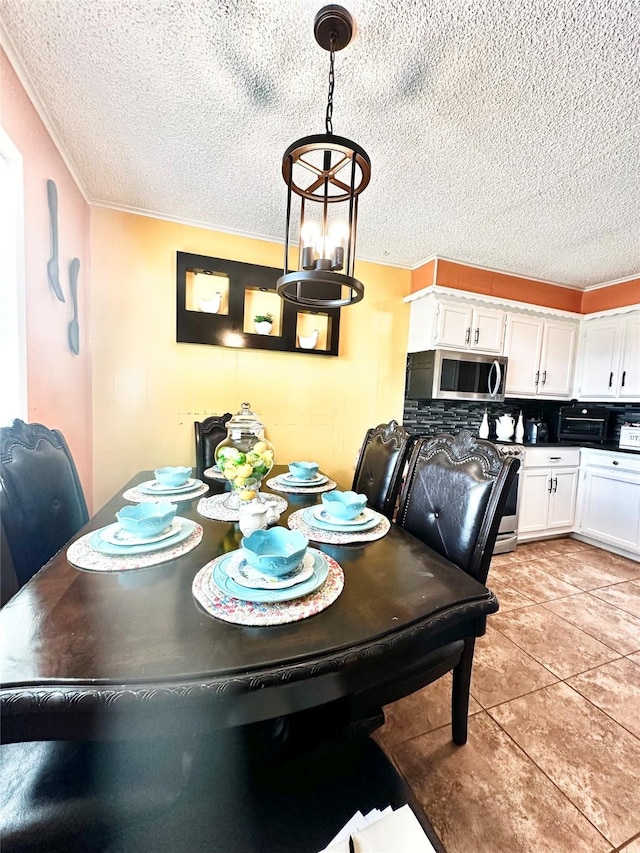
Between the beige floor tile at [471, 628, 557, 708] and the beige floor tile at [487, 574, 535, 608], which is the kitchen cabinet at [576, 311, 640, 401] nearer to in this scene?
the beige floor tile at [487, 574, 535, 608]

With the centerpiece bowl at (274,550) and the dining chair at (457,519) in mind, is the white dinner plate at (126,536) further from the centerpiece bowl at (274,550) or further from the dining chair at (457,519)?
the dining chair at (457,519)

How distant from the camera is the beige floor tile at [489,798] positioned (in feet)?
3.41

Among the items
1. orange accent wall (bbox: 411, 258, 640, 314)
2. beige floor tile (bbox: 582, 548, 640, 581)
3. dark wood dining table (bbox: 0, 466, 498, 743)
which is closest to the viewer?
dark wood dining table (bbox: 0, 466, 498, 743)

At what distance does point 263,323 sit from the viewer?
2758 mm

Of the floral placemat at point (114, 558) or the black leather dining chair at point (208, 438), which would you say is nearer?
the floral placemat at point (114, 558)

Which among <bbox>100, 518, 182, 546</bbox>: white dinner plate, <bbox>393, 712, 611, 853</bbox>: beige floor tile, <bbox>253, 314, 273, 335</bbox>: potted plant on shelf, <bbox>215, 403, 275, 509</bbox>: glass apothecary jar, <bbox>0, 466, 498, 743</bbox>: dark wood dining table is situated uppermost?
<bbox>253, 314, 273, 335</bbox>: potted plant on shelf

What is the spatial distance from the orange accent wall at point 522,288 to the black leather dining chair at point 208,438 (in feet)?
7.21

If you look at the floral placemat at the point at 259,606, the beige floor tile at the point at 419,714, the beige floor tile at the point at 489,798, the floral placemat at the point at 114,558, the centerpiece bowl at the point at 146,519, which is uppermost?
the centerpiece bowl at the point at 146,519

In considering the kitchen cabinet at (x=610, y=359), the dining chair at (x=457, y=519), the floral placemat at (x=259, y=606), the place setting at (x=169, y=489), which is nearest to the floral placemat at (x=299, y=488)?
the place setting at (x=169, y=489)

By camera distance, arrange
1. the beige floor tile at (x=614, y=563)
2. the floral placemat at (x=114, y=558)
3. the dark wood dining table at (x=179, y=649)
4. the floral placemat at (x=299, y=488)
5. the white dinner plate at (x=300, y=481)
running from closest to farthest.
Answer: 1. the dark wood dining table at (x=179, y=649)
2. the floral placemat at (x=114, y=558)
3. the floral placemat at (x=299, y=488)
4. the white dinner plate at (x=300, y=481)
5. the beige floor tile at (x=614, y=563)

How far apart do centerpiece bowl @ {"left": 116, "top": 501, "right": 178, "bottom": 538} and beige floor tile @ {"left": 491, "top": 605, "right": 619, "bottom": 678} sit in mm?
1978

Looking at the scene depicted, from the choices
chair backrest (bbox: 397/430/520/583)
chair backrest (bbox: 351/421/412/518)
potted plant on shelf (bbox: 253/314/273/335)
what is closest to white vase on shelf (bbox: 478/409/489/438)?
chair backrest (bbox: 351/421/412/518)

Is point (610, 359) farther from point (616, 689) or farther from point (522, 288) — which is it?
point (616, 689)

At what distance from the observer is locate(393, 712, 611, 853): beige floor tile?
40.9 inches
